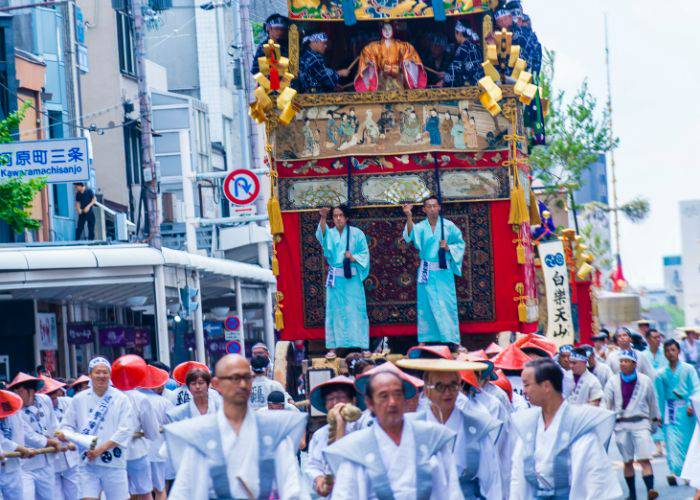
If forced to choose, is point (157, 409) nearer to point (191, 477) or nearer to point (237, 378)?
point (191, 477)

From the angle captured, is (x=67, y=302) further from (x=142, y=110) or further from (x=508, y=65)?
(x=508, y=65)

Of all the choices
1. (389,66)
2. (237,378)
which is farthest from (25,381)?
(237,378)

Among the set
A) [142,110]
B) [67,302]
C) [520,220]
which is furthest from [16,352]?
[520,220]

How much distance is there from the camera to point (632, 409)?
53.6 ft

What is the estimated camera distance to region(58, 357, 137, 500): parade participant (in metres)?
13.7

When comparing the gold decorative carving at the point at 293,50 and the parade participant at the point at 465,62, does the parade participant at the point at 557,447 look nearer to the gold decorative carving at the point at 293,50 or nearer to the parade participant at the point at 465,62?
the gold decorative carving at the point at 293,50

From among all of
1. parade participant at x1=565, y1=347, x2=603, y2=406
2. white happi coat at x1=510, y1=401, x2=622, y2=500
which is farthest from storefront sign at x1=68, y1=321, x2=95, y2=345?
white happi coat at x1=510, y1=401, x2=622, y2=500

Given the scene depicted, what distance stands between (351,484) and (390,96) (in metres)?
10.3

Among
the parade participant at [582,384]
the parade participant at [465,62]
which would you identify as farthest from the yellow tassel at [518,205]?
the parade participant at [582,384]

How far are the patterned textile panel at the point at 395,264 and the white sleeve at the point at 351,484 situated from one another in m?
10.0

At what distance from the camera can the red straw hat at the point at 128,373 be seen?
14.3m

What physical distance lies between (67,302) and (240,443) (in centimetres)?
2370

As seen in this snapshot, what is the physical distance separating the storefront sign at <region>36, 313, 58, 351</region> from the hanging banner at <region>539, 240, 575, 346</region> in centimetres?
1071

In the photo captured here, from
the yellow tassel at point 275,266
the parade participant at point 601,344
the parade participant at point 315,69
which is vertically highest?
the parade participant at point 315,69
